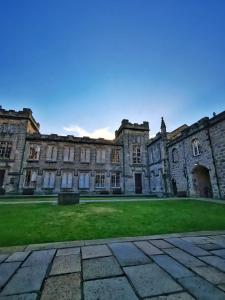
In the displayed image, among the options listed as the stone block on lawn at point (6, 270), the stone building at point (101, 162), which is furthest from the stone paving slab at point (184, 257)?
the stone building at point (101, 162)

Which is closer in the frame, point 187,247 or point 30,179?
point 187,247

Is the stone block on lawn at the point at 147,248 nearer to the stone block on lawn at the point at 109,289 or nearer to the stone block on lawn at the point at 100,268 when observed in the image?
the stone block on lawn at the point at 100,268

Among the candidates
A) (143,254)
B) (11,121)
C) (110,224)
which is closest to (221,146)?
(110,224)

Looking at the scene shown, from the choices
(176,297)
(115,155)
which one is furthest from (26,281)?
(115,155)

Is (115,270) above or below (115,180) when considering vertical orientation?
below

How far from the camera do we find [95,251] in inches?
149

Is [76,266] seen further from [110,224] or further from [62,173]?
[62,173]

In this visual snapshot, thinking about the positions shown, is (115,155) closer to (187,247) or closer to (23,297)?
(187,247)

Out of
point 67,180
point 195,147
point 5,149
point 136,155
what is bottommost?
point 67,180

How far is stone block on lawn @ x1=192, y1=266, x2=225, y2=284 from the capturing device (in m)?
2.60

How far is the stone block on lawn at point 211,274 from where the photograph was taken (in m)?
2.60

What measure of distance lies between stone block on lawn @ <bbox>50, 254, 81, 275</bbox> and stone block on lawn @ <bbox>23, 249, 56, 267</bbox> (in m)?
0.17

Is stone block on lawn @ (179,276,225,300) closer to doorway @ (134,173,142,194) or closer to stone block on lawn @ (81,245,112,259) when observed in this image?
stone block on lawn @ (81,245,112,259)

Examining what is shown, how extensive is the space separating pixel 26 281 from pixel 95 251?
158 cm
